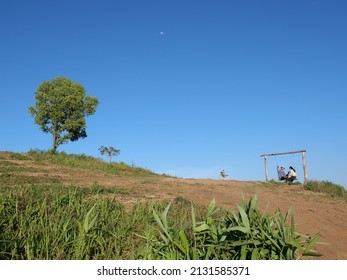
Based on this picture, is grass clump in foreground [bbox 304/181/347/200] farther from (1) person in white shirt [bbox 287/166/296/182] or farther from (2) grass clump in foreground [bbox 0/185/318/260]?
(2) grass clump in foreground [bbox 0/185/318/260]

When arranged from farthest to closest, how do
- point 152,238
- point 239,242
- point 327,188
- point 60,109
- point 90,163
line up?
point 60,109 < point 90,163 < point 327,188 < point 152,238 < point 239,242

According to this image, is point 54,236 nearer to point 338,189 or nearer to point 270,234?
point 270,234

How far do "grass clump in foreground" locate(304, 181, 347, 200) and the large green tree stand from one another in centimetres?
2524

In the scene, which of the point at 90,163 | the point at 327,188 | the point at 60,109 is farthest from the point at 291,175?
the point at 60,109

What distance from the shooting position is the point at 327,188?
15.9 metres

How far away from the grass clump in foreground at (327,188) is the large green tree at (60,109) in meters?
25.2

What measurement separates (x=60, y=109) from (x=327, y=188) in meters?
27.4

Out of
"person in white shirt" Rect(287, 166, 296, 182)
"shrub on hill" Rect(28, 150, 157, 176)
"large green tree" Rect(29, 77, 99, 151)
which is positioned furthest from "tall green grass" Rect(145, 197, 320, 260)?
"large green tree" Rect(29, 77, 99, 151)

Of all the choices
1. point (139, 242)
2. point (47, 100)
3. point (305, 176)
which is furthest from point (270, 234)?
point (47, 100)

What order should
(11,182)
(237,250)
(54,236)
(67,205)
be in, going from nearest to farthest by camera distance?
(237,250) → (54,236) → (67,205) → (11,182)

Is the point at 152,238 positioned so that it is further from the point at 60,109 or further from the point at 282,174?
the point at 60,109

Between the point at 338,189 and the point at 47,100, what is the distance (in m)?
28.9

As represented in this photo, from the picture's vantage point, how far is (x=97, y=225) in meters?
4.60

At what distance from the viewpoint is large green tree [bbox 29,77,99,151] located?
114 feet
